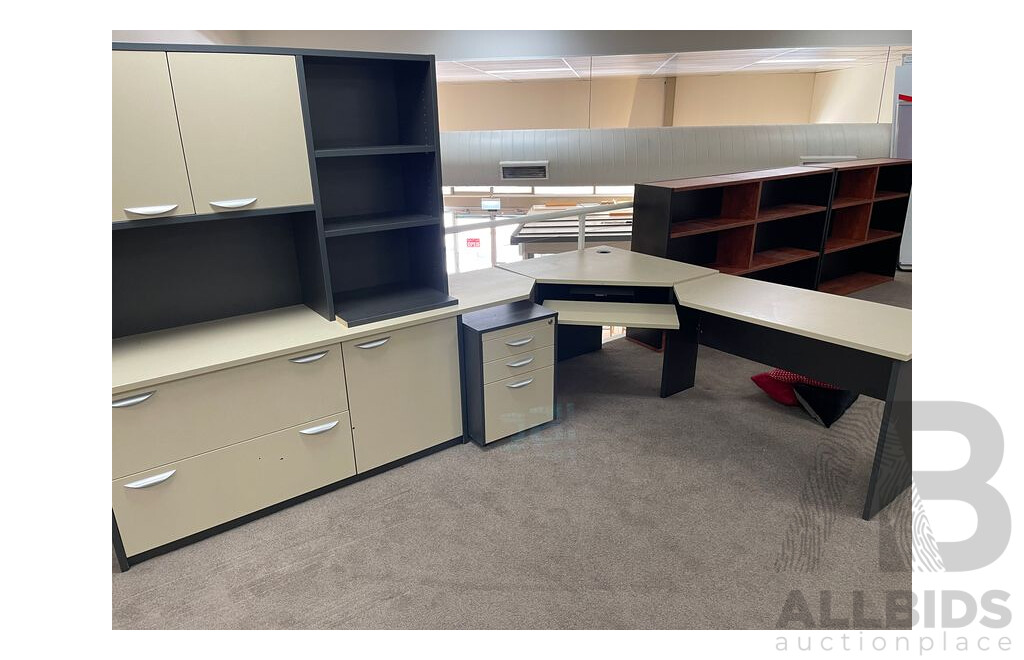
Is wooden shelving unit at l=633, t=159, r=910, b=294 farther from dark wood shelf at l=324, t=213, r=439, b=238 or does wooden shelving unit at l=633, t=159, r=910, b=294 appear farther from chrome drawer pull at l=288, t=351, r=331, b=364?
chrome drawer pull at l=288, t=351, r=331, b=364

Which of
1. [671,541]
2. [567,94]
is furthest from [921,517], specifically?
[567,94]

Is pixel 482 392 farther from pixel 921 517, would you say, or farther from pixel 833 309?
pixel 921 517

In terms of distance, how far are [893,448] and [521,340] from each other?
1.63 metres

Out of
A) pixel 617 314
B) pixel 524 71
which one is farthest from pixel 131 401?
pixel 524 71

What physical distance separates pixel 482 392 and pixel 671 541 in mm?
1072

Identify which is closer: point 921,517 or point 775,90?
point 921,517

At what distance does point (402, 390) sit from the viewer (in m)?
2.63

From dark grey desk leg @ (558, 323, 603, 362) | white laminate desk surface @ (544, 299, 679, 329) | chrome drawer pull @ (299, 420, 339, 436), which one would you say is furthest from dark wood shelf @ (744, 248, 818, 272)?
chrome drawer pull @ (299, 420, 339, 436)

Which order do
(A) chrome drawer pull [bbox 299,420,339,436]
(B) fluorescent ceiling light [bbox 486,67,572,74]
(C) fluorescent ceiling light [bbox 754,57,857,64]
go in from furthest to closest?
(B) fluorescent ceiling light [bbox 486,67,572,74] < (C) fluorescent ceiling light [bbox 754,57,857,64] < (A) chrome drawer pull [bbox 299,420,339,436]

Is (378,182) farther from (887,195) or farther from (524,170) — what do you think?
(887,195)

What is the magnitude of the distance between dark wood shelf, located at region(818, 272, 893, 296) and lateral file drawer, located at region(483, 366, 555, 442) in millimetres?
3424

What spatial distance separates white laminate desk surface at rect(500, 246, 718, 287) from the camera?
Answer: 310 centimetres

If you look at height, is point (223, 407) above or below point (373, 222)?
below

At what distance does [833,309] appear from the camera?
2613 millimetres
